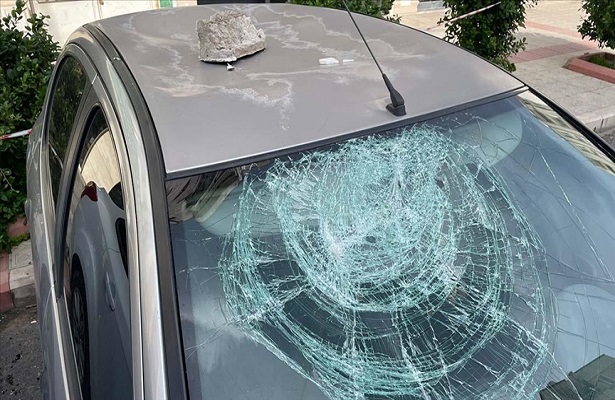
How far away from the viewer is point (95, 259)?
5.00 ft

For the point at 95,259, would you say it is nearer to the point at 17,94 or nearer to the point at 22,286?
the point at 22,286

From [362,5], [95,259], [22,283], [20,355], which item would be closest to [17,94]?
[22,283]

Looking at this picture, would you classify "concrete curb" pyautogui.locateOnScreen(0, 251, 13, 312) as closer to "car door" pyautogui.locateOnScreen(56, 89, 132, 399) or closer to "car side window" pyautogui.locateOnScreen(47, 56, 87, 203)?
"car side window" pyautogui.locateOnScreen(47, 56, 87, 203)

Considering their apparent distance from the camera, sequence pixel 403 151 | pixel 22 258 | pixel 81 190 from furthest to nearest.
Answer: pixel 22 258
pixel 81 190
pixel 403 151

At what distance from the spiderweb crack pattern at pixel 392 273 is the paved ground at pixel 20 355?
1.92 metres

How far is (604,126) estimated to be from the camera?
5793mm

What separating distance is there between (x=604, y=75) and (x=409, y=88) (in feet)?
21.4

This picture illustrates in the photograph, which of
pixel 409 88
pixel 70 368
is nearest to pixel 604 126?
pixel 409 88

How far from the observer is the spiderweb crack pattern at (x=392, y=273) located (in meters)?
1.25

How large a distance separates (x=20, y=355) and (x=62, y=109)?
1450 mm

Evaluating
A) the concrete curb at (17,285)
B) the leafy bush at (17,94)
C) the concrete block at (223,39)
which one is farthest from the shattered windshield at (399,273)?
the leafy bush at (17,94)

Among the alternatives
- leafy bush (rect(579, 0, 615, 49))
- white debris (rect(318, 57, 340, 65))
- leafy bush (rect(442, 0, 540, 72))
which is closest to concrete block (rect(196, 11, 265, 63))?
white debris (rect(318, 57, 340, 65))

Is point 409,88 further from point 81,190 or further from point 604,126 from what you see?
point 604,126

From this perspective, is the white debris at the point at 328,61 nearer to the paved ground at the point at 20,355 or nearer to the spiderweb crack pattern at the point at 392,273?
the spiderweb crack pattern at the point at 392,273
